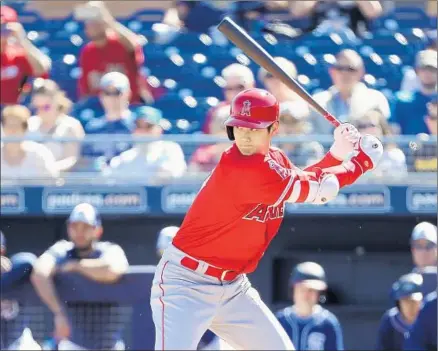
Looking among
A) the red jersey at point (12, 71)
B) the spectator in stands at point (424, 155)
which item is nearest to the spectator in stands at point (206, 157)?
the spectator in stands at point (424, 155)

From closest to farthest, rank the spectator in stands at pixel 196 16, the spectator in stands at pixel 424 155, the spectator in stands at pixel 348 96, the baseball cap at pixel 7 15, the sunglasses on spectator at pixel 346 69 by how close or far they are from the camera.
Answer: the spectator in stands at pixel 424 155, the spectator in stands at pixel 348 96, the sunglasses on spectator at pixel 346 69, the baseball cap at pixel 7 15, the spectator in stands at pixel 196 16

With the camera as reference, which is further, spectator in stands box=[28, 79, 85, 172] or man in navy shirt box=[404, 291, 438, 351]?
spectator in stands box=[28, 79, 85, 172]

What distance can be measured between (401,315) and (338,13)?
3.24 metres

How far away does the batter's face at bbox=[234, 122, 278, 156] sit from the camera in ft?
15.2

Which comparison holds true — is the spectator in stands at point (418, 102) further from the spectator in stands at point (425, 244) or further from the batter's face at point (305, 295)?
the batter's face at point (305, 295)

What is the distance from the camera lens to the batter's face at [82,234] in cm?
707

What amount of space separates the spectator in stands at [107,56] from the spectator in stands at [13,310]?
200 cm

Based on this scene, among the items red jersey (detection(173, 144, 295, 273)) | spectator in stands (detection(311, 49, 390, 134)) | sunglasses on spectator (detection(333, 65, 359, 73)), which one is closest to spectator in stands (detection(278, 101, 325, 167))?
spectator in stands (detection(311, 49, 390, 134))

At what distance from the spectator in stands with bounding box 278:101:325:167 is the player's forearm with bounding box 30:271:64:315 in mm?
1707

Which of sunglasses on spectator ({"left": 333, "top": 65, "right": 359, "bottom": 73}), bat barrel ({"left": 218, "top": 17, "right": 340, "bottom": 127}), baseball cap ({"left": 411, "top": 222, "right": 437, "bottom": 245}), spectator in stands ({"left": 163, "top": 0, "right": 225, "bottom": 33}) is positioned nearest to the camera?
bat barrel ({"left": 218, "top": 17, "right": 340, "bottom": 127})

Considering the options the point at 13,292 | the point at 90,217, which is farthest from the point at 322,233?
the point at 13,292

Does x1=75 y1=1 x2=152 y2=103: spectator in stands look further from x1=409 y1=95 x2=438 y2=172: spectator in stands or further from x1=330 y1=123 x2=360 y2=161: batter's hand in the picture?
x1=330 y1=123 x2=360 y2=161: batter's hand

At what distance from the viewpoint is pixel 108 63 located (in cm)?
872

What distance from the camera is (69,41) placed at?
995cm
